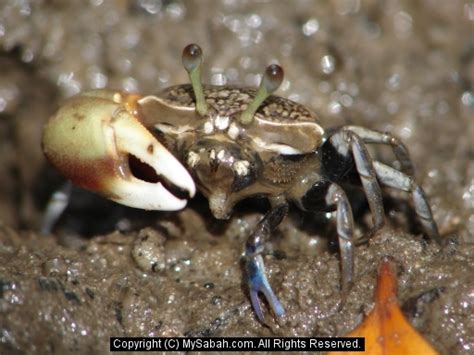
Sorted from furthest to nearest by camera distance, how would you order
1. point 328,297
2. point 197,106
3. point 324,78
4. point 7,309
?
1. point 324,78
2. point 197,106
3. point 328,297
4. point 7,309

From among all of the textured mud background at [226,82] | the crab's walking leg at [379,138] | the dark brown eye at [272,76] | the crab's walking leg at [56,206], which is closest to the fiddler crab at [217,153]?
the dark brown eye at [272,76]

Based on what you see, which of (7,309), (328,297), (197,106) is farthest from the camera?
(197,106)

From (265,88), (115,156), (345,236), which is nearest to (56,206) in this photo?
(115,156)

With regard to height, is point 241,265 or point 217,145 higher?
point 217,145

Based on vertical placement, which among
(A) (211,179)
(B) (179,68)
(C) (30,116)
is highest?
(A) (211,179)

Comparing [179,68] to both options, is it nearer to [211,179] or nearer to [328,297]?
[211,179]

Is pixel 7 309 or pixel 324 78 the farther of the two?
pixel 324 78

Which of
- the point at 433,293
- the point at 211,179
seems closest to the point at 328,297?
the point at 433,293
